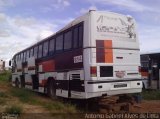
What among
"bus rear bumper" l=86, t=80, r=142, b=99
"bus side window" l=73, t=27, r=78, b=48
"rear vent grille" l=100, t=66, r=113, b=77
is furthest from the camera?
"bus side window" l=73, t=27, r=78, b=48

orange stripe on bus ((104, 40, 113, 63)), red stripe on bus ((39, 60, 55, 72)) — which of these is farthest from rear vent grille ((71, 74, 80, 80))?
red stripe on bus ((39, 60, 55, 72))

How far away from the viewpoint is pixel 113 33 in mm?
11820

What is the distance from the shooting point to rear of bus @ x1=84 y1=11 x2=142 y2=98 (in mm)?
11055

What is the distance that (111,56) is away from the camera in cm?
1155

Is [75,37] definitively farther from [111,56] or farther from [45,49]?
[45,49]

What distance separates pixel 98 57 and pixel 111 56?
0.65 m

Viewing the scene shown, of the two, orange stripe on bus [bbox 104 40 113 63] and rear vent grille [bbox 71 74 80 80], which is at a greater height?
orange stripe on bus [bbox 104 40 113 63]

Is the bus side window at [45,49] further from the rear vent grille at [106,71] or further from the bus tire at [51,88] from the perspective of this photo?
the rear vent grille at [106,71]

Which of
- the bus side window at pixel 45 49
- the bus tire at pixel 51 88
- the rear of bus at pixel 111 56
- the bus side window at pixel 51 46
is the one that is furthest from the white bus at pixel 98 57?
the bus side window at pixel 45 49

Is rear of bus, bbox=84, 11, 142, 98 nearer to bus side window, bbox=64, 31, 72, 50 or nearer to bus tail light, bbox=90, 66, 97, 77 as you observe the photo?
bus tail light, bbox=90, 66, 97, 77

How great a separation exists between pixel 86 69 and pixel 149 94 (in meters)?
7.07

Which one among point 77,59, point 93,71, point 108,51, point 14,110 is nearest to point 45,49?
point 77,59

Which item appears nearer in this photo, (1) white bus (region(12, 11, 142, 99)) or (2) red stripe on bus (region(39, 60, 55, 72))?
(1) white bus (region(12, 11, 142, 99))

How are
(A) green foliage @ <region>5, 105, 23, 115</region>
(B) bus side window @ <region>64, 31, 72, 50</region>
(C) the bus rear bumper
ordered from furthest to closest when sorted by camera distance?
(B) bus side window @ <region>64, 31, 72, 50</region>
(C) the bus rear bumper
(A) green foliage @ <region>5, 105, 23, 115</region>
